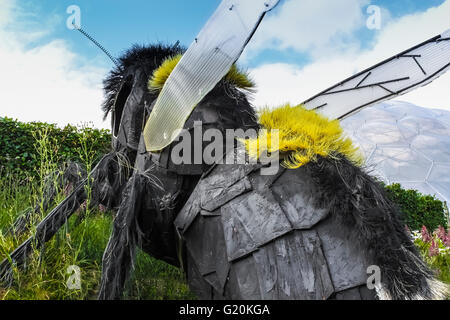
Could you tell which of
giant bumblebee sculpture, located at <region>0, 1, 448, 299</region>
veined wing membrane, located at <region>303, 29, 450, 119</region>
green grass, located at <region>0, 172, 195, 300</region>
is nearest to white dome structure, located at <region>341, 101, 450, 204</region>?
veined wing membrane, located at <region>303, 29, 450, 119</region>

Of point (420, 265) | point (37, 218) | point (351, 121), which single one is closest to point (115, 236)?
point (37, 218)

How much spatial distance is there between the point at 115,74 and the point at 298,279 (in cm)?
176

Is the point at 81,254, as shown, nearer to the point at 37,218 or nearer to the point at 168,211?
the point at 37,218

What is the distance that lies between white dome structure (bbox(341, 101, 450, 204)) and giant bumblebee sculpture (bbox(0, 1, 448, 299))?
8.87 meters

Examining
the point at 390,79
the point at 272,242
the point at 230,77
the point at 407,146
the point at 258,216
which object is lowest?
the point at 272,242

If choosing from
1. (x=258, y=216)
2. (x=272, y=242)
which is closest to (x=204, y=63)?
(x=258, y=216)

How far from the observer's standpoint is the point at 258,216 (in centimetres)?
131

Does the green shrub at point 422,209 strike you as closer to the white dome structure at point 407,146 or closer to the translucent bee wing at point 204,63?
the white dome structure at point 407,146

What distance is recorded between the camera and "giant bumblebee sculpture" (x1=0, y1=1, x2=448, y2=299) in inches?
45.9

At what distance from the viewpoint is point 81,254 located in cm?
238

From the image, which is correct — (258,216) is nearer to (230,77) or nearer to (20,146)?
(230,77)

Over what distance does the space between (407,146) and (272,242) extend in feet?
41.0

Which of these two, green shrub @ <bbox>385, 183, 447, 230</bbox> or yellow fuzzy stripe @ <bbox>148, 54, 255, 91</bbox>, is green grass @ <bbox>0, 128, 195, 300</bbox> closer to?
yellow fuzzy stripe @ <bbox>148, 54, 255, 91</bbox>

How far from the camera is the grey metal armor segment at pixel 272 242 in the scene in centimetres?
116
